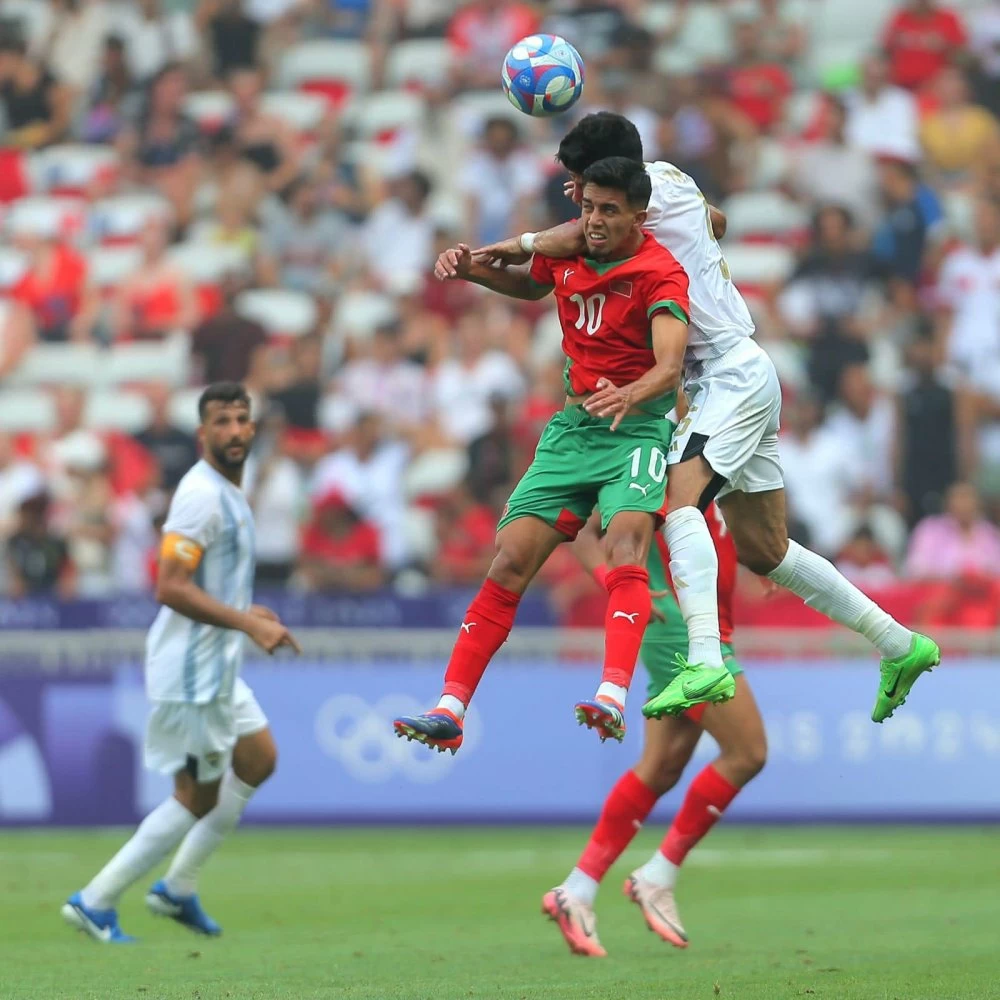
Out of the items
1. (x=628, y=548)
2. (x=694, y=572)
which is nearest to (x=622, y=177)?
(x=628, y=548)

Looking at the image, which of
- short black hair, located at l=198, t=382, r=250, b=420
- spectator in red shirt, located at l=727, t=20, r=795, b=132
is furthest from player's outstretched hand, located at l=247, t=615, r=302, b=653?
spectator in red shirt, located at l=727, t=20, r=795, b=132

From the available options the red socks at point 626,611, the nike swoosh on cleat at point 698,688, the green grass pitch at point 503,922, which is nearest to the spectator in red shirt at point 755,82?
the green grass pitch at point 503,922

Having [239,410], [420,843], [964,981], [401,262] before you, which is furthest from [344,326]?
[964,981]

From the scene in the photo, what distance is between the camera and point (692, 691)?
7.65 metres

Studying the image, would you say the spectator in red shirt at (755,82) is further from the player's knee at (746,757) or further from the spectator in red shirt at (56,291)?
the player's knee at (746,757)

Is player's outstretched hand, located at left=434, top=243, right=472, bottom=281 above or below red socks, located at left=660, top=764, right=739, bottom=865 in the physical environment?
above

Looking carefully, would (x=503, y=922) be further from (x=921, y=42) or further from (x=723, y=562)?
(x=921, y=42)

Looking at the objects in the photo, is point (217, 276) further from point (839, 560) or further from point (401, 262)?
point (839, 560)

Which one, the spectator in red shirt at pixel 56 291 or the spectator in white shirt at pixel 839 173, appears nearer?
the spectator in white shirt at pixel 839 173

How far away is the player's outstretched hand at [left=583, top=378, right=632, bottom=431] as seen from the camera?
787 cm

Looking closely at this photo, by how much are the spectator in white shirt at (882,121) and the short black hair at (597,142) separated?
12178 mm

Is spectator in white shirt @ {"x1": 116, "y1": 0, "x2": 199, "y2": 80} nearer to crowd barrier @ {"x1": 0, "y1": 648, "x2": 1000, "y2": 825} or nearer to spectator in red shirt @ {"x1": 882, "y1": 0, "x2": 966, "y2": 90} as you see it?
spectator in red shirt @ {"x1": 882, "y1": 0, "x2": 966, "y2": 90}

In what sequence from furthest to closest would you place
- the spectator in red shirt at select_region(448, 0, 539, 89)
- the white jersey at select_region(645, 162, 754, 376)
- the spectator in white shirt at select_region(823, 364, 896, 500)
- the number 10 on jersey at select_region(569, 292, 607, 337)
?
the spectator in red shirt at select_region(448, 0, 539, 89)
the spectator in white shirt at select_region(823, 364, 896, 500)
the white jersey at select_region(645, 162, 754, 376)
the number 10 on jersey at select_region(569, 292, 607, 337)

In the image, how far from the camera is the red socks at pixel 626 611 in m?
7.97
